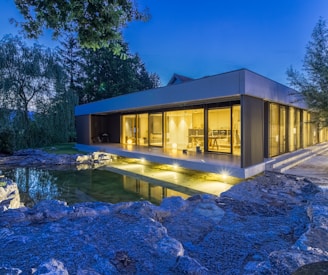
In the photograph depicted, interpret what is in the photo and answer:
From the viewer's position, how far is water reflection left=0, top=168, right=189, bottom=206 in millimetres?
6004

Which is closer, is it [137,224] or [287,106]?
[137,224]

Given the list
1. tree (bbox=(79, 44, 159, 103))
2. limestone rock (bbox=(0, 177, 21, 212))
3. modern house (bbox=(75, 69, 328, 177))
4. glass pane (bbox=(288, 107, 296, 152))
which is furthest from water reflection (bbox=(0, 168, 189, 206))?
tree (bbox=(79, 44, 159, 103))

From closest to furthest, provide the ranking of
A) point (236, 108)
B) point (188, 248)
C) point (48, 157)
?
point (188, 248)
point (236, 108)
point (48, 157)

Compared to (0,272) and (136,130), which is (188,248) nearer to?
(0,272)

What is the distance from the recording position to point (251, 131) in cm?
691

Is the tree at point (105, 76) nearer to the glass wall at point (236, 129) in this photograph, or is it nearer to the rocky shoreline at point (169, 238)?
the glass wall at point (236, 129)

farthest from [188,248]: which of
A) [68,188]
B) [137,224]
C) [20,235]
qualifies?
[68,188]

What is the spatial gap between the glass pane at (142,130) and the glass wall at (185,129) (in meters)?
1.76

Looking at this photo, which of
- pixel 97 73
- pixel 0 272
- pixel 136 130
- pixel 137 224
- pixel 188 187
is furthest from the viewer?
pixel 97 73

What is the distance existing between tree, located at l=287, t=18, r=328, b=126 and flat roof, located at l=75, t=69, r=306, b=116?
2.95 feet

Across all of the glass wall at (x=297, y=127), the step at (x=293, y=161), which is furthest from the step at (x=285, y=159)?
the glass wall at (x=297, y=127)

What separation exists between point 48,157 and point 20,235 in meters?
9.67

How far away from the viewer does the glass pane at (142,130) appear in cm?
1363

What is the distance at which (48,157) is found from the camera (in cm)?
1179
